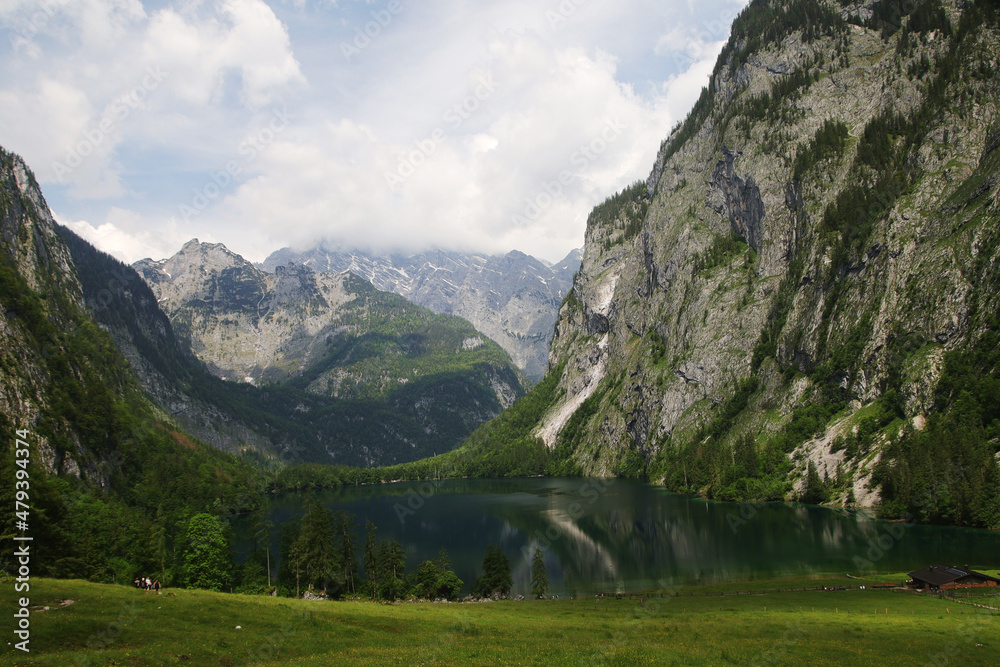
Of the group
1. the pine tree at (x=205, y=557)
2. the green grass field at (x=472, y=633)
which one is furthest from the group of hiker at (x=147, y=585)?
the pine tree at (x=205, y=557)

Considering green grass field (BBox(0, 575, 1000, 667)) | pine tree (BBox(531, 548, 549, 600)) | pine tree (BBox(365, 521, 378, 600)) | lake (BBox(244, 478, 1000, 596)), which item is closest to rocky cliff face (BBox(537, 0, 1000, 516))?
lake (BBox(244, 478, 1000, 596))

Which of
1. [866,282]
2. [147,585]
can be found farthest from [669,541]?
[866,282]

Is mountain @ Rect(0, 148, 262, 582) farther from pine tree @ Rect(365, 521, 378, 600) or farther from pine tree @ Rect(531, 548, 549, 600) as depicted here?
pine tree @ Rect(531, 548, 549, 600)

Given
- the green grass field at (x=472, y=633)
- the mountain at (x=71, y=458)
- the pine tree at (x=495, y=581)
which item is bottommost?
the pine tree at (x=495, y=581)

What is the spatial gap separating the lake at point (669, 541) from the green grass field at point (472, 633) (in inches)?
929

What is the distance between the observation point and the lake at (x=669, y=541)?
242 feet

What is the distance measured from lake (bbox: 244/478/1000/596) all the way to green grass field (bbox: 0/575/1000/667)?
23.6m

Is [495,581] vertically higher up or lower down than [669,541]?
lower down

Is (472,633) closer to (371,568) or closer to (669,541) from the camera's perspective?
(371,568)

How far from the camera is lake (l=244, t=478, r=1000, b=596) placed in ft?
242

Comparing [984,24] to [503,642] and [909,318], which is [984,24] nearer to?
[909,318]

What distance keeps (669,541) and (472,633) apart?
70566 millimetres

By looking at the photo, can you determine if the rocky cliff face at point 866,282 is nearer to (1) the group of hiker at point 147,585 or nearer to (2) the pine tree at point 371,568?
(2) the pine tree at point 371,568

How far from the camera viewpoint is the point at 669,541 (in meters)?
98.9
